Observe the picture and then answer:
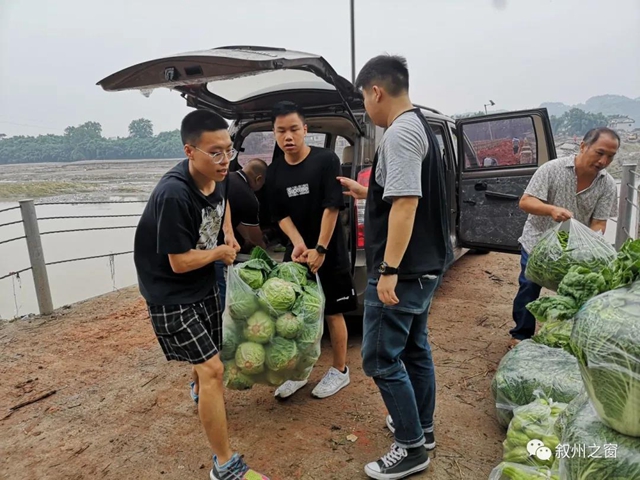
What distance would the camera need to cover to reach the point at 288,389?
280 cm

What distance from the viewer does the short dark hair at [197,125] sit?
1.96 metres

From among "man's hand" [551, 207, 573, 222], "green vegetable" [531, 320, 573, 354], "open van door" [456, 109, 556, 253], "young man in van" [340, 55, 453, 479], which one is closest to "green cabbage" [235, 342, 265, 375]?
"young man in van" [340, 55, 453, 479]

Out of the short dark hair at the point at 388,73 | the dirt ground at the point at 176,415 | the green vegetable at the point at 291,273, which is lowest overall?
the dirt ground at the point at 176,415

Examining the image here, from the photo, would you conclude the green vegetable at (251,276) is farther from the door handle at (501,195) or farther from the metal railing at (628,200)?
the metal railing at (628,200)

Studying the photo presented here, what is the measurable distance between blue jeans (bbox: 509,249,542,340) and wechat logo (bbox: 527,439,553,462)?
5.67 ft

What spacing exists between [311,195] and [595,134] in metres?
1.75

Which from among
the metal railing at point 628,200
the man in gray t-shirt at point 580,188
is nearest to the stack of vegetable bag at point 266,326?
the man in gray t-shirt at point 580,188

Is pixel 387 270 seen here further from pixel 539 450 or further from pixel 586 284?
pixel 539 450

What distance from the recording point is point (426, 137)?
6.12ft

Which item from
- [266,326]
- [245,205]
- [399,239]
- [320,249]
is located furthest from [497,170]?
[266,326]

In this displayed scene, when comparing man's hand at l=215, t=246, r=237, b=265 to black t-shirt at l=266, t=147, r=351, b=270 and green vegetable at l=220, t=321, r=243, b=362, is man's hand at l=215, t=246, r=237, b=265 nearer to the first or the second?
green vegetable at l=220, t=321, r=243, b=362

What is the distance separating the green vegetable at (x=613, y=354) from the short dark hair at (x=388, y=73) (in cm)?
118

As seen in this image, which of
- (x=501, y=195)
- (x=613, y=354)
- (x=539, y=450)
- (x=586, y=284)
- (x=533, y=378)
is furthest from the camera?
(x=501, y=195)

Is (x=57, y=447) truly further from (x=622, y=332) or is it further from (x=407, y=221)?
(x=622, y=332)
